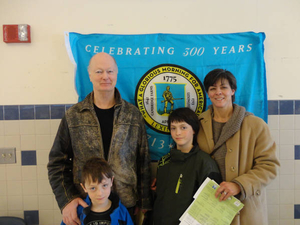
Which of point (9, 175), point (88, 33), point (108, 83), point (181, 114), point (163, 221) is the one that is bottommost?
point (163, 221)

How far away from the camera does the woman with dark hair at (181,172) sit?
1508mm

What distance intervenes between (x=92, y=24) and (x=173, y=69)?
2.85ft

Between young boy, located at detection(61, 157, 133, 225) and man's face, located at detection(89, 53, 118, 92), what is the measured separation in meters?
0.52

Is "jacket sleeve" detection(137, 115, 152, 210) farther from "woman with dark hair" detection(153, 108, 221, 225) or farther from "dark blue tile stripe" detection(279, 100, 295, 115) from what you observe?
"dark blue tile stripe" detection(279, 100, 295, 115)

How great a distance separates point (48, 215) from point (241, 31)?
2.57 meters

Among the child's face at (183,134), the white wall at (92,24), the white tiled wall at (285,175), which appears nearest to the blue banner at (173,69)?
the white wall at (92,24)

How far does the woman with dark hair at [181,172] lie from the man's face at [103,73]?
0.54 m

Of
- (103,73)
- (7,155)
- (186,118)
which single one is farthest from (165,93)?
(7,155)

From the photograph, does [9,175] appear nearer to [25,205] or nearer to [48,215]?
[25,205]

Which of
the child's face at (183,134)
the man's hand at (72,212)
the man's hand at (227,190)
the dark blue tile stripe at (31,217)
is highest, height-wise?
the child's face at (183,134)

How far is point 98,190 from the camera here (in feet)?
4.75

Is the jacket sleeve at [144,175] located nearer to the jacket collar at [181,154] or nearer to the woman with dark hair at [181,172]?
the woman with dark hair at [181,172]

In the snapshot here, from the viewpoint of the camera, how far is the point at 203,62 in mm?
2127

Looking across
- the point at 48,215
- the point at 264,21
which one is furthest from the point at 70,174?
the point at 264,21
